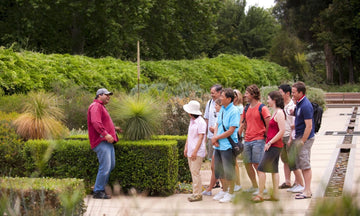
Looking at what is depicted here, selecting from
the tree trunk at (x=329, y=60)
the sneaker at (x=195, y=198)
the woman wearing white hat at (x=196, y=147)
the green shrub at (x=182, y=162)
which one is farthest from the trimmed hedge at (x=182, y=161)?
the tree trunk at (x=329, y=60)

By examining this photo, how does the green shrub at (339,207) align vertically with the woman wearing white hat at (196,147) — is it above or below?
above

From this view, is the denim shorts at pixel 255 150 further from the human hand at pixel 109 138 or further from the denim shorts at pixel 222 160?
the human hand at pixel 109 138

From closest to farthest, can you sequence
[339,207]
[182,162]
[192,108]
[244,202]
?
[339,207] < [244,202] < [192,108] < [182,162]

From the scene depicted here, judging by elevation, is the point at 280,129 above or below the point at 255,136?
above

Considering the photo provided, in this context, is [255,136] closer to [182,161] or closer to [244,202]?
[182,161]

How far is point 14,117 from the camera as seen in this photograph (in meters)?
10.3

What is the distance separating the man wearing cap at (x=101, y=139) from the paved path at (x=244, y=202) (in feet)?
1.07

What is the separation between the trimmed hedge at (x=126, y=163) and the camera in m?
8.60

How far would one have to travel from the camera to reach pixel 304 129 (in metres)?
7.73

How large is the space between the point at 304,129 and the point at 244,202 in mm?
5607

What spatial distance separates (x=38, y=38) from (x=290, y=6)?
2754 cm

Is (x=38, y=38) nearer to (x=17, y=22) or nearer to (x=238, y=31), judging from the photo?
(x=17, y=22)

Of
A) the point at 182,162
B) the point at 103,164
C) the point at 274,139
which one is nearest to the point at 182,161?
the point at 182,162

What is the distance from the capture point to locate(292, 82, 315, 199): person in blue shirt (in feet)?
24.8
